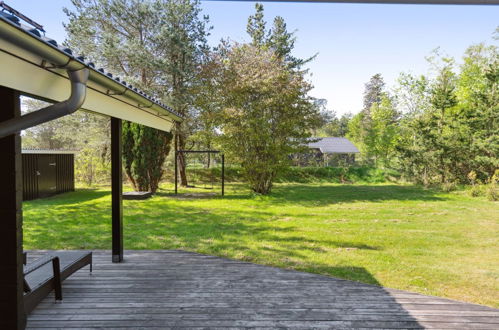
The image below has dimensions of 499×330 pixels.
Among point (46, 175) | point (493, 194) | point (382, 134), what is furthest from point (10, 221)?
point (382, 134)

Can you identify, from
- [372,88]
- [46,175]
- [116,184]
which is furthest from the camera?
[372,88]

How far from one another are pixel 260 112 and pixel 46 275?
33.8 feet

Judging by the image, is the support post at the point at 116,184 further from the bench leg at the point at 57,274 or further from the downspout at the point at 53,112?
the downspout at the point at 53,112

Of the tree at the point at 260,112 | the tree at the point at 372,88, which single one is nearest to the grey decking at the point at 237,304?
the tree at the point at 260,112

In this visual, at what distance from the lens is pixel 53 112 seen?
80.4 inches

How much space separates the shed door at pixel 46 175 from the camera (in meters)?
11.8

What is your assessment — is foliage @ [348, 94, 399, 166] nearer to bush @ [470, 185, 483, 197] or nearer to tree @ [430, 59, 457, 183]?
tree @ [430, 59, 457, 183]

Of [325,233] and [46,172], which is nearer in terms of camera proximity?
[325,233]

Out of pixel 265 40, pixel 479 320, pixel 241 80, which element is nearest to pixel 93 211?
pixel 241 80

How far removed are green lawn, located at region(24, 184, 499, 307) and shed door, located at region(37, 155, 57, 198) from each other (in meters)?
0.67

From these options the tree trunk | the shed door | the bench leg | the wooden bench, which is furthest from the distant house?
the bench leg

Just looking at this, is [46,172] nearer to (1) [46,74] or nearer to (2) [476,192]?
(1) [46,74]

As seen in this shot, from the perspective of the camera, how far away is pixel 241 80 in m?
12.3

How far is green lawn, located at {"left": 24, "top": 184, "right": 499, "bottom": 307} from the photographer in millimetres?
4625
